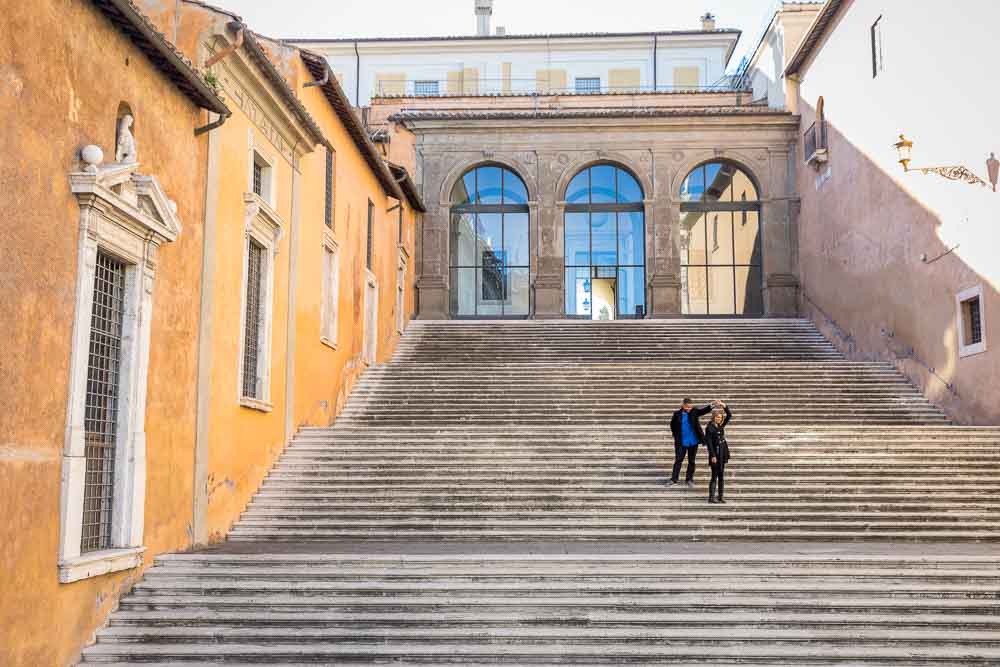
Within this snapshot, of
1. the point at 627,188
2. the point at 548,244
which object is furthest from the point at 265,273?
the point at 627,188

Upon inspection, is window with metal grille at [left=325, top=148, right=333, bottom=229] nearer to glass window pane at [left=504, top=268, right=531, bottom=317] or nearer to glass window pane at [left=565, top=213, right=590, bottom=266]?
glass window pane at [left=504, top=268, right=531, bottom=317]

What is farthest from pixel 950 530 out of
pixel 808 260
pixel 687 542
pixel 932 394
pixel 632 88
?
pixel 632 88

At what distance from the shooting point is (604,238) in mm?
29719

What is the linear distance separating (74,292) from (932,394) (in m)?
15.7

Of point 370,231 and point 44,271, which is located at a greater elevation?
point 370,231

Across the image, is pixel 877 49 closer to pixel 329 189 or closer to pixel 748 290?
pixel 748 290

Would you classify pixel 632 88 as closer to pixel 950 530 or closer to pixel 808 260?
pixel 808 260

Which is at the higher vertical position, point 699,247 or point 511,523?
point 699,247

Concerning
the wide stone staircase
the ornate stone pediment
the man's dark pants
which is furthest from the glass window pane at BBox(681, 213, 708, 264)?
the ornate stone pediment

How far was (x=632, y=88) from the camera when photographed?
4034 centimetres

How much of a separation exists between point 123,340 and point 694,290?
22.3m

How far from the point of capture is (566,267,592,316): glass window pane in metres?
29.8

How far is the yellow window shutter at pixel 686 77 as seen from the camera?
40.4 metres

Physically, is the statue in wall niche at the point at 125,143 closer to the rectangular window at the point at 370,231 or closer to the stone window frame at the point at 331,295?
the stone window frame at the point at 331,295
